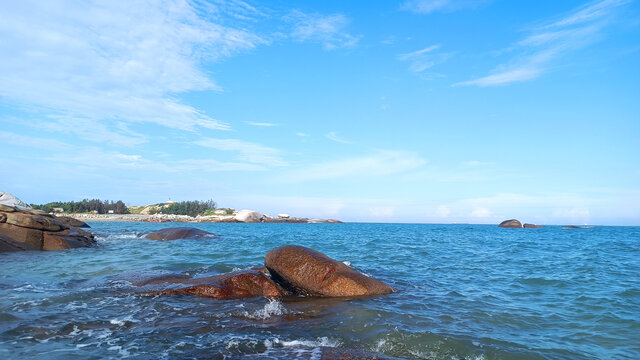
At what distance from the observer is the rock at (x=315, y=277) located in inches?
425

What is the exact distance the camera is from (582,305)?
10.2 meters

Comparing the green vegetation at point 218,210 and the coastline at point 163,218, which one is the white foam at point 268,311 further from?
the green vegetation at point 218,210

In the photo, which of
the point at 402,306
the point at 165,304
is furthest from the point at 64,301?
the point at 402,306

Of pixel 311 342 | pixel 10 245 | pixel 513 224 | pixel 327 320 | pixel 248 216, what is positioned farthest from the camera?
pixel 248 216

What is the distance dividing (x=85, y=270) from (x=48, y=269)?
133cm

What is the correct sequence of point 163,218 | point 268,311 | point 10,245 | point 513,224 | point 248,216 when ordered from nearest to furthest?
point 268,311
point 10,245
point 513,224
point 163,218
point 248,216

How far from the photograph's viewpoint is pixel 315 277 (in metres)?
10.9

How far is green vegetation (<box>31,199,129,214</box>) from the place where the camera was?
100775mm

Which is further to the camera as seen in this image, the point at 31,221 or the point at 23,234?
the point at 31,221

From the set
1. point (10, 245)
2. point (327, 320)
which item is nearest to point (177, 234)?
Answer: point (10, 245)

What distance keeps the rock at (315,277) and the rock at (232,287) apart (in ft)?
1.65

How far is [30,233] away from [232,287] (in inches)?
652

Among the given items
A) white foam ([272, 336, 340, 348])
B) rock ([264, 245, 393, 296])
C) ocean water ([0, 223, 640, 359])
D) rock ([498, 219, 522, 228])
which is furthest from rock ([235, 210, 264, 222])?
white foam ([272, 336, 340, 348])

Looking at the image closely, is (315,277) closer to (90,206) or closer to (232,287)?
(232,287)
